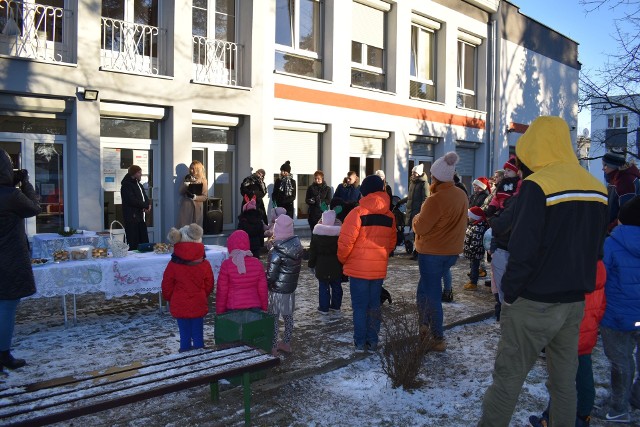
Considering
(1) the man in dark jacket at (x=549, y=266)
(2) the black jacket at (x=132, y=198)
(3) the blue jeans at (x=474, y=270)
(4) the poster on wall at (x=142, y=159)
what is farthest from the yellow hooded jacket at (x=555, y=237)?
(4) the poster on wall at (x=142, y=159)

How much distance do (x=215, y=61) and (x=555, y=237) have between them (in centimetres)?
1082

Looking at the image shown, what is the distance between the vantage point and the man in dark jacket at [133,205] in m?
9.57

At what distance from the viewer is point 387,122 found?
53.6 ft

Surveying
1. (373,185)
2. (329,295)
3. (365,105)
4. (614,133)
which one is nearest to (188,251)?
(373,185)

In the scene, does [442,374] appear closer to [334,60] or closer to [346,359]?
[346,359]

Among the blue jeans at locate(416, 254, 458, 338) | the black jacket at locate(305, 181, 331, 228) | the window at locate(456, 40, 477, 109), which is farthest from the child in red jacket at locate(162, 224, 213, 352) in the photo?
the window at locate(456, 40, 477, 109)

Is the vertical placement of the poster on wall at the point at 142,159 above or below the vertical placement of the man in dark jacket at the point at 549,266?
above

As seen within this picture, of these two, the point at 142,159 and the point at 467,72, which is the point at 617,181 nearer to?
the point at 142,159

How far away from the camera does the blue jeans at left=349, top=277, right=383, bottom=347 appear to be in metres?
5.52

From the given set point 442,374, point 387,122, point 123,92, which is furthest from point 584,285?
point 387,122

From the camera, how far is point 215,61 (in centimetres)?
1277

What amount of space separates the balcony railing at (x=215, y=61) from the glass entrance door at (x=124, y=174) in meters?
1.96

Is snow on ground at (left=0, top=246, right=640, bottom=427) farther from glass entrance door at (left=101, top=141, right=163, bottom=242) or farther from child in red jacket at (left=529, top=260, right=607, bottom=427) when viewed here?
glass entrance door at (left=101, top=141, right=163, bottom=242)

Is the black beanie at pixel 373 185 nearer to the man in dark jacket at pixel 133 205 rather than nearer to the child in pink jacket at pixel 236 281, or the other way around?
the child in pink jacket at pixel 236 281
